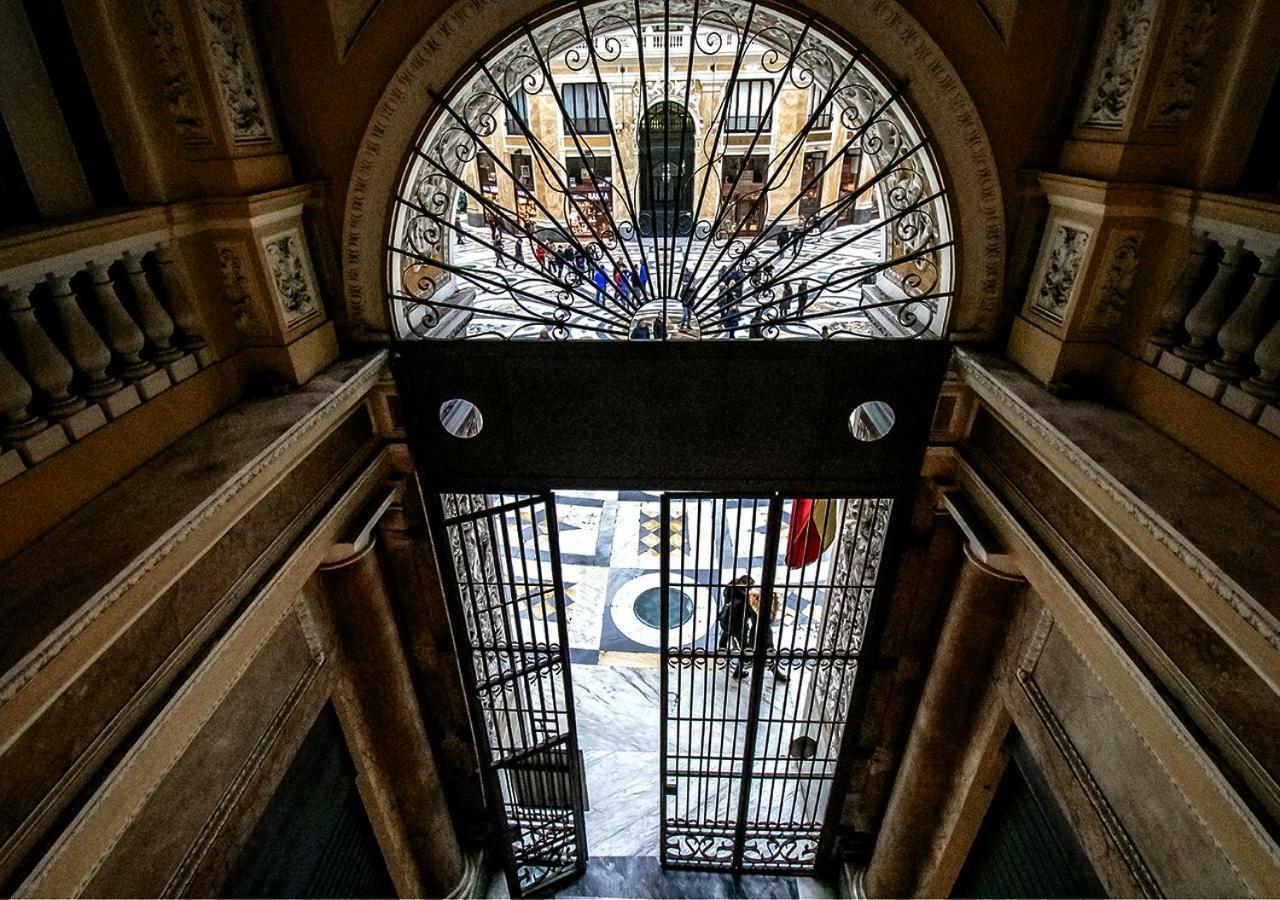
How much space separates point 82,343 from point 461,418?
5.29ft

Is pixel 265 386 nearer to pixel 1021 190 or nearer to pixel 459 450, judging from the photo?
pixel 459 450

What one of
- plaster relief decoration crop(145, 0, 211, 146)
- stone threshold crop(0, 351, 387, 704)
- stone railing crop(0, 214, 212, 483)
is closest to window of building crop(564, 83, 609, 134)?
plaster relief decoration crop(145, 0, 211, 146)

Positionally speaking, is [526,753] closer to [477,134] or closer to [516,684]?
[516,684]

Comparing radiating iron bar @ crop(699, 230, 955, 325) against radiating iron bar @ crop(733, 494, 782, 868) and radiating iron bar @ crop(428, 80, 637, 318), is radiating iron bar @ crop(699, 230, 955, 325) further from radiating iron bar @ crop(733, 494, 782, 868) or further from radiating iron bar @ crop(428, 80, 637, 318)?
radiating iron bar @ crop(733, 494, 782, 868)

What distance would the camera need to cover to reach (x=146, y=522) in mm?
2002

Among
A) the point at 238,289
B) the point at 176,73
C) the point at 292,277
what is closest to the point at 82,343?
the point at 238,289

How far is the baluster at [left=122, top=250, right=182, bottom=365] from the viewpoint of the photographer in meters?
2.32

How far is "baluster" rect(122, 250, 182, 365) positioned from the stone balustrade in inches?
140

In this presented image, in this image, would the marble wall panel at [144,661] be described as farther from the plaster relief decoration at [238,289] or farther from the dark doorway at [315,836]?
the dark doorway at [315,836]

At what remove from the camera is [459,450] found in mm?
3393

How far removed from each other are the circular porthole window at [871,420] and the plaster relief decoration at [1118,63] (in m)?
1.37

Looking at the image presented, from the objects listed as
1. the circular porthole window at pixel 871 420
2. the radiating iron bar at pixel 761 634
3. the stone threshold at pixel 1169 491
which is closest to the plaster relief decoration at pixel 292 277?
the radiating iron bar at pixel 761 634

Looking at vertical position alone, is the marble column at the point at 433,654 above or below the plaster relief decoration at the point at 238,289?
below

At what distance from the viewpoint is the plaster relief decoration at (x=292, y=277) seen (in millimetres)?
2719
